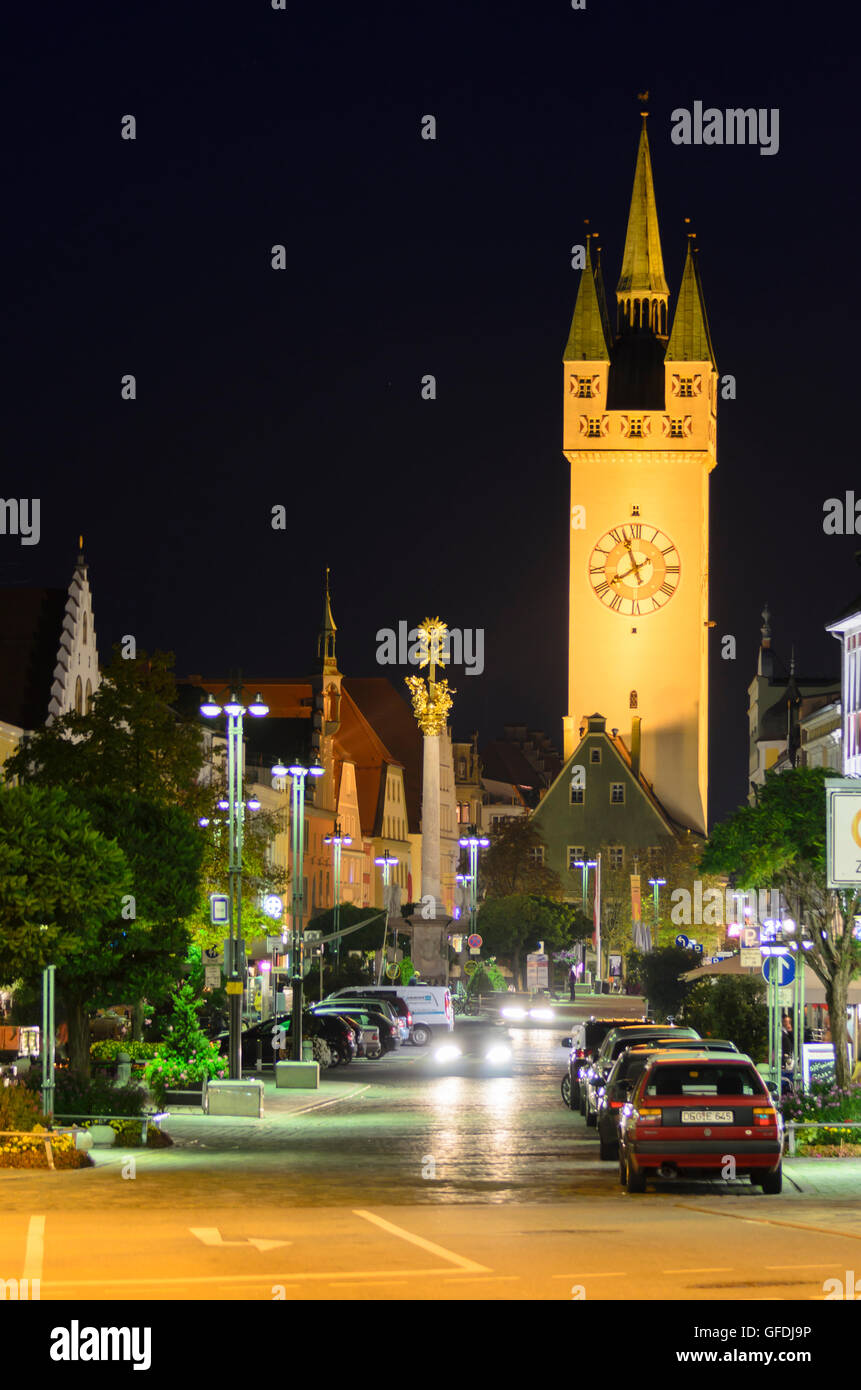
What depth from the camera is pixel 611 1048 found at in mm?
32531

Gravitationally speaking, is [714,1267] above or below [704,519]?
below

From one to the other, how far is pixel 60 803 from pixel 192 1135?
17.1 feet

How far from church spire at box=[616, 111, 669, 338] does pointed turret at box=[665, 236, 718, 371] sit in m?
3.37

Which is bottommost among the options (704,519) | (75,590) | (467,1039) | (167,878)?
(467,1039)

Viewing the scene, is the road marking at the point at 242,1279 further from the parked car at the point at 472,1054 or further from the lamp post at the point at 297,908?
the parked car at the point at 472,1054

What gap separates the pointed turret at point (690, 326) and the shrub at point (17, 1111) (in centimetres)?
12403

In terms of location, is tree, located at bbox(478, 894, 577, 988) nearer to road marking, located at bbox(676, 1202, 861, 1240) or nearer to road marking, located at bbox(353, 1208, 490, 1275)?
road marking, located at bbox(676, 1202, 861, 1240)

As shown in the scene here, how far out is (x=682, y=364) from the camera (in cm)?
14575

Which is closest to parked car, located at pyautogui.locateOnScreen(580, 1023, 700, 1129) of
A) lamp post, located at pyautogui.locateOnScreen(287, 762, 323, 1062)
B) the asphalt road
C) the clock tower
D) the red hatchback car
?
the asphalt road

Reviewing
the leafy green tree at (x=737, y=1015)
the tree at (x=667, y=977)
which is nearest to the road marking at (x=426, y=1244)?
the leafy green tree at (x=737, y=1015)

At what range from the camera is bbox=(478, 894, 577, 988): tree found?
10844 centimetres

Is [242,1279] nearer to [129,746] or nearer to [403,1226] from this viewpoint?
[403,1226]
